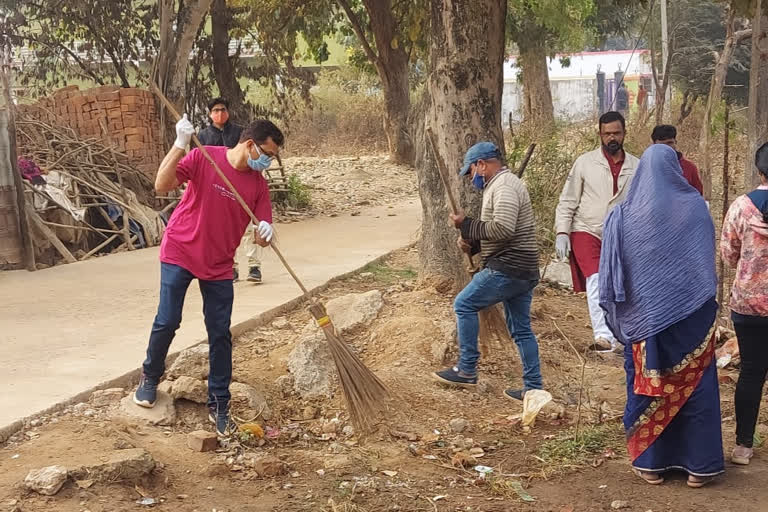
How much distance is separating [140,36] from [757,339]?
43.9 ft

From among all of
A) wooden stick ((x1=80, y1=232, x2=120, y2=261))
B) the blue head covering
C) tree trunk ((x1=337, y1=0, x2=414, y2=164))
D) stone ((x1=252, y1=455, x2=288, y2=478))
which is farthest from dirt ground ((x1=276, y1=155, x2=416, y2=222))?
the blue head covering

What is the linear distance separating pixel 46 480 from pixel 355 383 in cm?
174

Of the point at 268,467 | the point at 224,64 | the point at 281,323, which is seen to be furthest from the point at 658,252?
the point at 224,64

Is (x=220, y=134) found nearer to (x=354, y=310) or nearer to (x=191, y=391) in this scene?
(x=354, y=310)

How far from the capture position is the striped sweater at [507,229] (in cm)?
535

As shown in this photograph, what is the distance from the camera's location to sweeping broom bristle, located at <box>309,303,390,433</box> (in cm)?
517

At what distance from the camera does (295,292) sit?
27.8ft

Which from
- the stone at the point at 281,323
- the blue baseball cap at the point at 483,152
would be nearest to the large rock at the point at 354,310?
the stone at the point at 281,323

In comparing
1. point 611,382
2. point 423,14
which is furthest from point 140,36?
point 611,382

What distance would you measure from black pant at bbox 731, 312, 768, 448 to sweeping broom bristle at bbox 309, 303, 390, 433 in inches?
75.4

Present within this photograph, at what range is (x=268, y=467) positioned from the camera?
4.67 meters

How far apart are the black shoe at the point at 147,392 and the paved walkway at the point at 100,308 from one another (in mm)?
482

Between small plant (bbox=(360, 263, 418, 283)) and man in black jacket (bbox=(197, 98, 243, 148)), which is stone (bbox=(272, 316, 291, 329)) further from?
small plant (bbox=(360, 263, 418, 283))

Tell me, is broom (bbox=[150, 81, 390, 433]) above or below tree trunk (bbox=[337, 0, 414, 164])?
below
